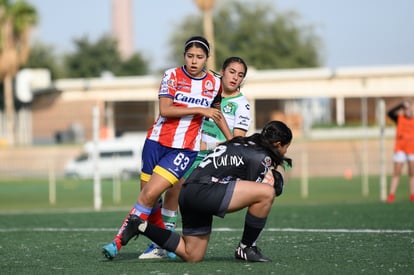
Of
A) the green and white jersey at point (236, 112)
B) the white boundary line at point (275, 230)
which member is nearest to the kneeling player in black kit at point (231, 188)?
the green and white jersey at point (236, 112)

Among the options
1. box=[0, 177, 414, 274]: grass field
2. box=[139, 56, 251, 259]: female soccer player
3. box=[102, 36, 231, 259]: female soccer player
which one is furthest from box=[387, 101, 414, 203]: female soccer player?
box=[102, 36, 231, 259]: female soccer player

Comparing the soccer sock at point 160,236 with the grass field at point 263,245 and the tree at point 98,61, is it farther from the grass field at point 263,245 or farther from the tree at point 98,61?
the tree at point 98,61

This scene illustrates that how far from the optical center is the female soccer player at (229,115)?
9.29m

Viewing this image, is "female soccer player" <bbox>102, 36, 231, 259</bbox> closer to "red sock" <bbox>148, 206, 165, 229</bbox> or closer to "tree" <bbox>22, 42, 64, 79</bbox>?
"red sock" <bbox>148, 206, 165, 229</bbox>

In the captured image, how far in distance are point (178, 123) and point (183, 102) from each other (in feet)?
0.71

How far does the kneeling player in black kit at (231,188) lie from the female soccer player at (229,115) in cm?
90

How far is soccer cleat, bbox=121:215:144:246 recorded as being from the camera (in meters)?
8.30

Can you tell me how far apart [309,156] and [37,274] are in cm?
2996

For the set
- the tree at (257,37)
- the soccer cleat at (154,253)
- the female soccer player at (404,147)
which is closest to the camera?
the soccer cleat at (154,253)

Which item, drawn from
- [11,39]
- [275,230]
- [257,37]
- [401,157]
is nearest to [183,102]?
[275,230]

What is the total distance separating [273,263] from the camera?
27.2 feet

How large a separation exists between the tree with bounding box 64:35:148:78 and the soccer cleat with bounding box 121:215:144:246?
249 feet

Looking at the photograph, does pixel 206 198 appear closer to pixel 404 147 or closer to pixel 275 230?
pixel 275 230

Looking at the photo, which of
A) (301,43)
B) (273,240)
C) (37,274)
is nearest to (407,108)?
(273,240)
